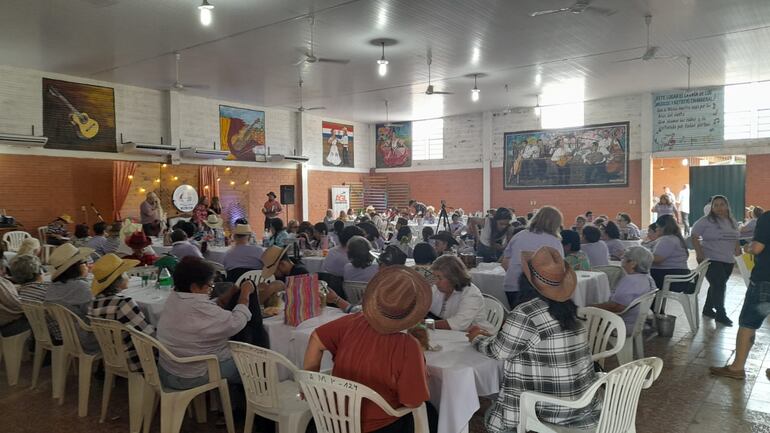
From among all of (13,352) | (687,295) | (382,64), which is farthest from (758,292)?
(13,352)

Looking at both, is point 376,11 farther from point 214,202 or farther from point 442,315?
point 214,202

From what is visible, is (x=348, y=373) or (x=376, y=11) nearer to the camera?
(x=348, y=373)

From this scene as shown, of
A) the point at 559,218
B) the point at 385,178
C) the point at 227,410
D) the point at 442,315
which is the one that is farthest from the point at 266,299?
the point at 385,178

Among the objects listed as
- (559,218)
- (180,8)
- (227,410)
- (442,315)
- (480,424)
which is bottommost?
(480,424)

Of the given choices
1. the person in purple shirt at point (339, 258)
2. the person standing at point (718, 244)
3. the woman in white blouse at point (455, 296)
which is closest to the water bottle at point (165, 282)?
the person in purple shirt at point (339, 258)

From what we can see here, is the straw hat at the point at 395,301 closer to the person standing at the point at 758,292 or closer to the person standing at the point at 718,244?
the person standing at the point at 758,292

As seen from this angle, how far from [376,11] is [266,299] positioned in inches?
196

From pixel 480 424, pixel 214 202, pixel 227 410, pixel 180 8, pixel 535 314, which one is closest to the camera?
pixel 535 314

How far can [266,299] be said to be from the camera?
4160 millimetres

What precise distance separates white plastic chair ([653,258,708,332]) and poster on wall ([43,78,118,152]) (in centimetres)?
1133

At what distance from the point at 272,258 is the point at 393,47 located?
6154 mm

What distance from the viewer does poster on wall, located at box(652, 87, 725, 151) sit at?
13609 mm

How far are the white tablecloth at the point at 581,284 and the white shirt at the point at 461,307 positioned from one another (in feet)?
6.47

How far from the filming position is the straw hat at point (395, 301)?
2244 mm
